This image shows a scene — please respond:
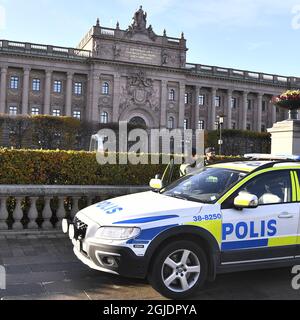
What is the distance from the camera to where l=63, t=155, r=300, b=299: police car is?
5.40 meters

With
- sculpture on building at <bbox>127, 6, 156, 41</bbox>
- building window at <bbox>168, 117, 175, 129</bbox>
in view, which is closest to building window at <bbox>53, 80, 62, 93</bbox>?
sculpture on building at <bbox>127, 6, 156, 41</bbox>

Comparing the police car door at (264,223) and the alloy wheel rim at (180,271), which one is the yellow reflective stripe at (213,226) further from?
the alloy wheel rim at (180,271)

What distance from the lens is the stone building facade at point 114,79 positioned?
242 feet

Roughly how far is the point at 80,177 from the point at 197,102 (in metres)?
77.7

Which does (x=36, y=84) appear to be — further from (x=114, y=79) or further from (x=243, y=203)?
(x=243, y=203)

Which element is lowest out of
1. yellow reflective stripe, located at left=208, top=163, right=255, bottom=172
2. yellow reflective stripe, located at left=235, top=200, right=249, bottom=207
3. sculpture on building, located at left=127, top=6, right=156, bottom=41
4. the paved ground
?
the paved ground

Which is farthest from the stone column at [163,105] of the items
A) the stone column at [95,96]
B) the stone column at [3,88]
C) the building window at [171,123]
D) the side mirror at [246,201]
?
the side mirror at [246,201]

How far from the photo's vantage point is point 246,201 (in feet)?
18.4

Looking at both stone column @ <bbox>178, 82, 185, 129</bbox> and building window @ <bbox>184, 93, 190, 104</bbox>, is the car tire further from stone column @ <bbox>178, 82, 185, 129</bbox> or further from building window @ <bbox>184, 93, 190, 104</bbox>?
building window @ <bbox>184, 93, 190, 104</bbox>

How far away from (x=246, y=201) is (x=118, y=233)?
1699 mm

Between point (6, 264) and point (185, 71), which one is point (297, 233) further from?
point (185, 71)

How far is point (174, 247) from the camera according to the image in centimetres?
548

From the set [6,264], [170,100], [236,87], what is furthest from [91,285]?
[236,87]

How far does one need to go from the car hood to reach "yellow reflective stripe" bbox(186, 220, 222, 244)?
0.53 ft
